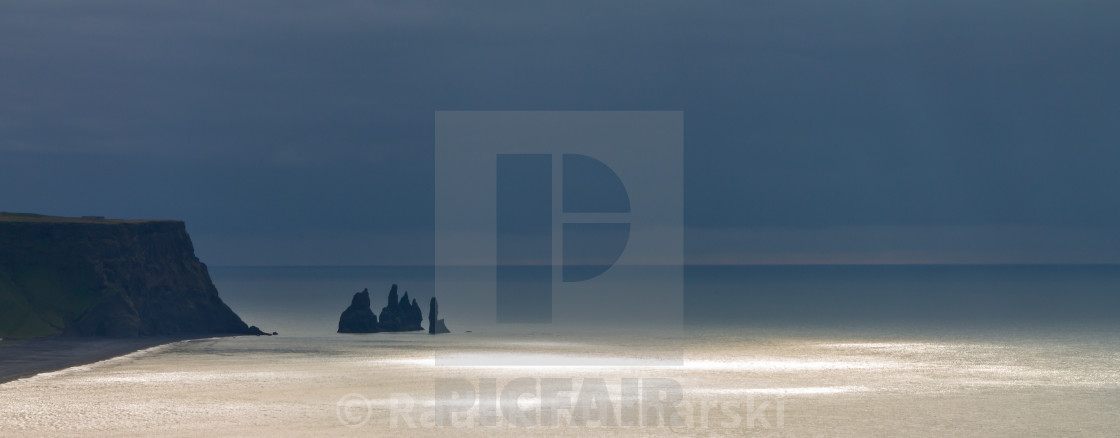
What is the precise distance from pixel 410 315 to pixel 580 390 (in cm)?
8307

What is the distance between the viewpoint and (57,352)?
3686 inches

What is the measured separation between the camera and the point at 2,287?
118562mm

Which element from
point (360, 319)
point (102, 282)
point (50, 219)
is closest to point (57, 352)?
point (102, 282)

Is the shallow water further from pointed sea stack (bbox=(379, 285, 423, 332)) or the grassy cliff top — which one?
the grassy cliff top

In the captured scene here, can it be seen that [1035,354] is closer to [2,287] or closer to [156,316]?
[156,316]

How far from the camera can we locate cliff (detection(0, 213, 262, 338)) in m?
118

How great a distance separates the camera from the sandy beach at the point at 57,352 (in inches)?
3036

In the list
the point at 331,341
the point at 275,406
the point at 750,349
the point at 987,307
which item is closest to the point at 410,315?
the point at 331,341

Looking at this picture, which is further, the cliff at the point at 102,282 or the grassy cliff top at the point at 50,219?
the grassy cliff top at the point at 50,219

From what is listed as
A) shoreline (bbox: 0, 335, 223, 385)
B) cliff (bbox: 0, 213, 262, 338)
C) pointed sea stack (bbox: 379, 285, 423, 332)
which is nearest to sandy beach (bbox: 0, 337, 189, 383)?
shoreline (bbox: 0, 335, 223, 385)

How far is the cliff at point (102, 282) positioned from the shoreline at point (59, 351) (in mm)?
5467

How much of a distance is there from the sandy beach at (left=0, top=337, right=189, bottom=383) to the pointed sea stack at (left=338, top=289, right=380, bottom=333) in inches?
879

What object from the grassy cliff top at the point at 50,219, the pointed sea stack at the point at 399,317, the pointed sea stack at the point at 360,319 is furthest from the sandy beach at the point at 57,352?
the pointed sea stack at the point at 399,317

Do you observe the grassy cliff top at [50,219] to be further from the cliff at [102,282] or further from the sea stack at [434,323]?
the sea stack at [434,323]
